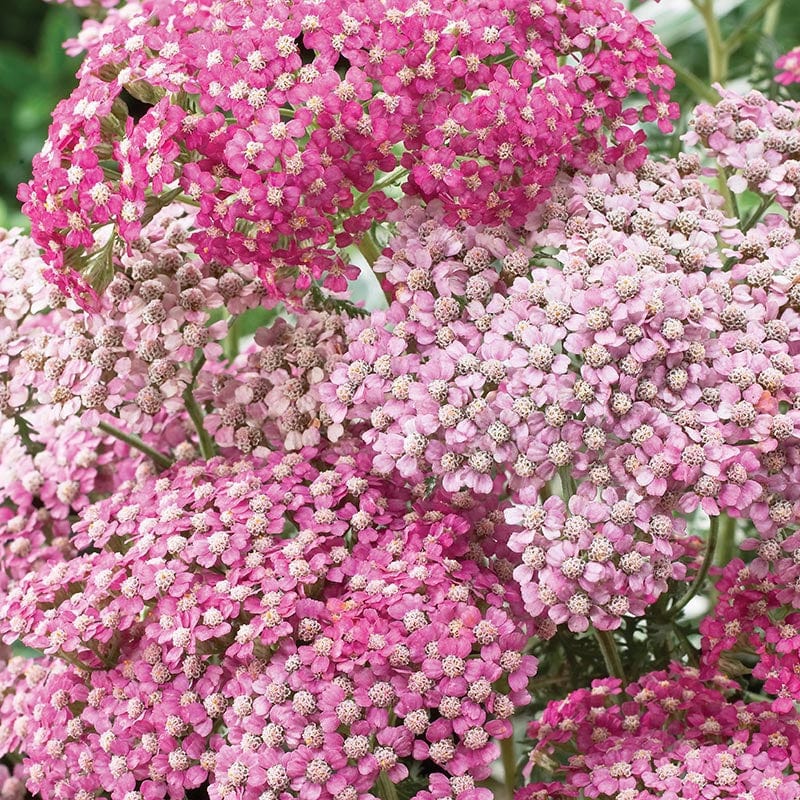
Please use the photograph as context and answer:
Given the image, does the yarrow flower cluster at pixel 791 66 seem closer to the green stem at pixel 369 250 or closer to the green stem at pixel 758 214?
the green stem at pixel 758 214

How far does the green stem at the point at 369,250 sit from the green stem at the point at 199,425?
0.17 meters

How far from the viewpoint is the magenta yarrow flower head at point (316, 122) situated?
30.5 inches

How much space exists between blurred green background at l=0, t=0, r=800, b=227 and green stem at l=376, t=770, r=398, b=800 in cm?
62

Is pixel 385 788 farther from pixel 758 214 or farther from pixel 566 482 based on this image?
pixel 758 214

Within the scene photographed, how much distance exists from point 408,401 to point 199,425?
0.21m

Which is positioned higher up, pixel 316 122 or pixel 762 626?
pixel 316 122

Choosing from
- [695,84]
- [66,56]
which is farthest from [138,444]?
[66,56]

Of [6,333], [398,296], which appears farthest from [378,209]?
[6,333]

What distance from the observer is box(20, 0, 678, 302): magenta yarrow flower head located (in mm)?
773

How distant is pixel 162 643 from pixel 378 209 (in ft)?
1.08

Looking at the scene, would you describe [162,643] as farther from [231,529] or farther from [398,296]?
[398,296]

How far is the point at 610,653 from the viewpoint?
2.83ft

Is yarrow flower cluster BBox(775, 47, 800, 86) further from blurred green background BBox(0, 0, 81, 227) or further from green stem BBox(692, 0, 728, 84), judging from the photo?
blurred green background BBox(0, 0, 81, 227)

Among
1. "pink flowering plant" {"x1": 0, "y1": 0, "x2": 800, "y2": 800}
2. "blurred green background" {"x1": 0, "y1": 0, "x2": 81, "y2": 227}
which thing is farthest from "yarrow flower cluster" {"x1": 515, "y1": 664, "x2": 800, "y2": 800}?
"blurred green background" {"x1": 0, "y1": 0, "x2": 81, "y2": 227}
